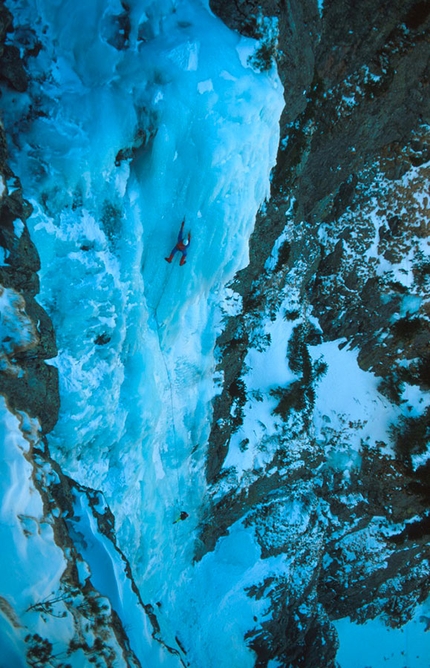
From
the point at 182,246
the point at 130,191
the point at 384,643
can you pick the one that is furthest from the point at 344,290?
the point at 384,643

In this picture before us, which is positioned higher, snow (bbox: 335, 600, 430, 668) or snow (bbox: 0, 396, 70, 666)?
snow (bbox: 0, 396, 70, 666)

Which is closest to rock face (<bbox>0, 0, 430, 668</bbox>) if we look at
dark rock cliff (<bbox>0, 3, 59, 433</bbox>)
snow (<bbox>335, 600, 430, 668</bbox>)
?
dark rock cliff (<bbox>0, 3, 59, 433</bbox>)

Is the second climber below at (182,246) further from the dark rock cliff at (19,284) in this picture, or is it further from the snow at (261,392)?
the snow at (261,392)

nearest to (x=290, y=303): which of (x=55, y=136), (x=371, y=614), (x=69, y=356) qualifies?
(x=69, y=356)

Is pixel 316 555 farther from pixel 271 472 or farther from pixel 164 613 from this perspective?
pixel 164 613

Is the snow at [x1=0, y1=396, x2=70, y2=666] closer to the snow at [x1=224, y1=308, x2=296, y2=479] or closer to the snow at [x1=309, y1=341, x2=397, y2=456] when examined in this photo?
the snow at [x1=224, y1=308, x2=296, y2=479]

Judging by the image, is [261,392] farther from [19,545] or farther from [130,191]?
[19,545]
